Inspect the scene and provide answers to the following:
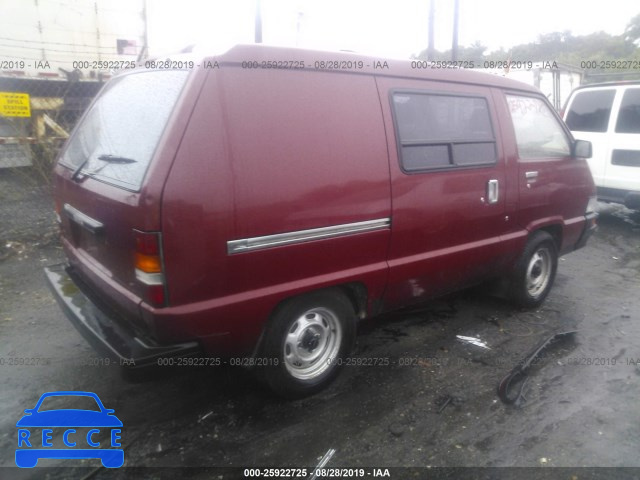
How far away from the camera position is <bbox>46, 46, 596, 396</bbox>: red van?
90.3 inches

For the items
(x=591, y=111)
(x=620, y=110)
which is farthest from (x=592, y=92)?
(x=620, y=110)

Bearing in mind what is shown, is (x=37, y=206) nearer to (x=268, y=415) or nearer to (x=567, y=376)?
(x=268, y=415)

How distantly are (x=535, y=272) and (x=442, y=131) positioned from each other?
74.3 inches

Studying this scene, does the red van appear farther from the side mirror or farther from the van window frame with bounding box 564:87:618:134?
the van window frame with bounding box 564:87:618:134

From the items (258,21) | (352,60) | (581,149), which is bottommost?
(581,149)

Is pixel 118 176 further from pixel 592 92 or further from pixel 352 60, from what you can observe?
pixel 592 92

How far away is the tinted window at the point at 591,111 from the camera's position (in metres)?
7.39

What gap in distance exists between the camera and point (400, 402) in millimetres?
3008

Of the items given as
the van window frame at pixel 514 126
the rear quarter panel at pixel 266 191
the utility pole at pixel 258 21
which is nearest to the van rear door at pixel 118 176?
the rear quarter panel at pixel 266 191

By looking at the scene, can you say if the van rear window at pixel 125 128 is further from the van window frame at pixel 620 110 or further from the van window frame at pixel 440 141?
the van window frame at pixel 620 110

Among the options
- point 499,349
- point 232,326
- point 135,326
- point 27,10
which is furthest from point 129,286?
point 27,10

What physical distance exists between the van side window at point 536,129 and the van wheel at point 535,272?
739 mm

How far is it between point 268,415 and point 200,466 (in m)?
0.52

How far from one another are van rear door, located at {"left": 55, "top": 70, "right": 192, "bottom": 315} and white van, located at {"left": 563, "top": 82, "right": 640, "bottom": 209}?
6.90 meters
